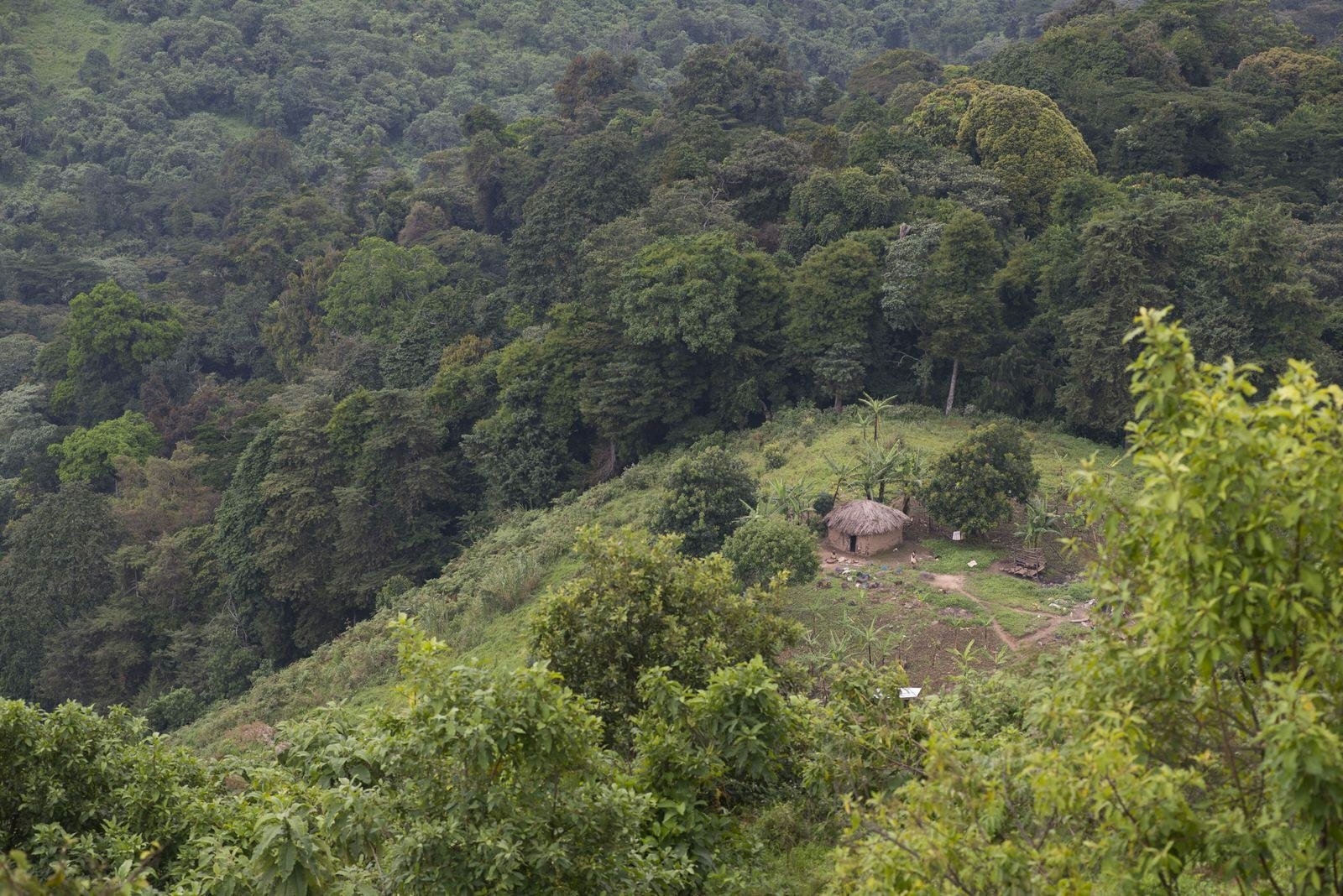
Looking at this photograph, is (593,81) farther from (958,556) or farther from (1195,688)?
A: (1195,688)

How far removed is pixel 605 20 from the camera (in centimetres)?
7962

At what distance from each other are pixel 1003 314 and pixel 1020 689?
65.6 ft

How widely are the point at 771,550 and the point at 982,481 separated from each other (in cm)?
441

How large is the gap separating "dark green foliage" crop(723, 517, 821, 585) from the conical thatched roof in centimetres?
174

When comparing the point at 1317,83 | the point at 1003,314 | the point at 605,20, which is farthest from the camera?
the point at 605,20

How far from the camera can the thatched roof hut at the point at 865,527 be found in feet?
64.6

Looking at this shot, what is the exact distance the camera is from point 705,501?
20.0 meters

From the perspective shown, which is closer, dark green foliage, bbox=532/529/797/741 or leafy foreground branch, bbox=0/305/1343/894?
leafy foreground branch, bbox=0/305/1343/894

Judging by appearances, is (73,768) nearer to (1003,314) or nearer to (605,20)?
(1003,314)

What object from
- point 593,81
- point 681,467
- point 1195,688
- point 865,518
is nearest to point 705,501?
point 681,467

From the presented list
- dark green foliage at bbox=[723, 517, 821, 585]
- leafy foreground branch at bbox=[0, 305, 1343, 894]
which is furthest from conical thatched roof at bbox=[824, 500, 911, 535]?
leafy foreground branch at bbox=[0, 305, 1343, 894]

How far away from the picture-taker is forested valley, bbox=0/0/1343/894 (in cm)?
486

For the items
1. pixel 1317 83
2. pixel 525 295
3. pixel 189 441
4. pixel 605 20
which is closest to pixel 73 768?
pixel 525 295

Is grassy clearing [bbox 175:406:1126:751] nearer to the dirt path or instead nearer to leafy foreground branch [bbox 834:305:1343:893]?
the dirt path
